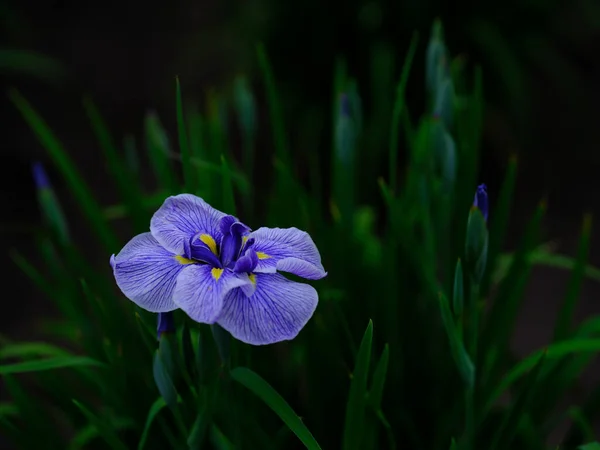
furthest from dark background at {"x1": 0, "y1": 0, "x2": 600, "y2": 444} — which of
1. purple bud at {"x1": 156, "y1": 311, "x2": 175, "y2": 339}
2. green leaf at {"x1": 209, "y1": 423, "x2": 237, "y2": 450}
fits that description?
purple bud at {"x1": 156, "y1": 311, "x2": 175, "y2": 339}

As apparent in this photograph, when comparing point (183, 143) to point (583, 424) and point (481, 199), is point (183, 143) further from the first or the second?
point (583, 424)

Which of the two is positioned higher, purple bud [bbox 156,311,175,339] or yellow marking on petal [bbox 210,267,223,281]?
yellow marking on petal [bbox 210,267,223,281]

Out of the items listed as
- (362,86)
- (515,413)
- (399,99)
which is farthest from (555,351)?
(362,86)

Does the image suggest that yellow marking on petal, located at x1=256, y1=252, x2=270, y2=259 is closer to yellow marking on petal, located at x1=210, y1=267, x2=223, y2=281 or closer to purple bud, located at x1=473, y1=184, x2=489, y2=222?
yellow marking on petal, located at x1=210, y1=267, x2=223, y2=281

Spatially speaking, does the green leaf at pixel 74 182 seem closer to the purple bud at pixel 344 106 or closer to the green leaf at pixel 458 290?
the purple bud at pixel 344 106

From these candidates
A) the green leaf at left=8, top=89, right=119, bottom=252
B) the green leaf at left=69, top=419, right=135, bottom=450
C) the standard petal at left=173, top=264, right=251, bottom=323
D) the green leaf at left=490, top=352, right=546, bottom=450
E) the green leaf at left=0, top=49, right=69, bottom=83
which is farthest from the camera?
the green leaf at left=0, top=49, right=69, bottom=83

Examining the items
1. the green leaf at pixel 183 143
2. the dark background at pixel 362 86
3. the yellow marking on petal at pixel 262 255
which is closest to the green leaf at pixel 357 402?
the yellow marking on petal at pixel 262 255

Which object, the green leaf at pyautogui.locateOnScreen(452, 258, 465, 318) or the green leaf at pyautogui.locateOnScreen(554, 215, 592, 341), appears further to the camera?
the green leaf at pyautogui.locateOnScreen(554, 215, 592, 341)
